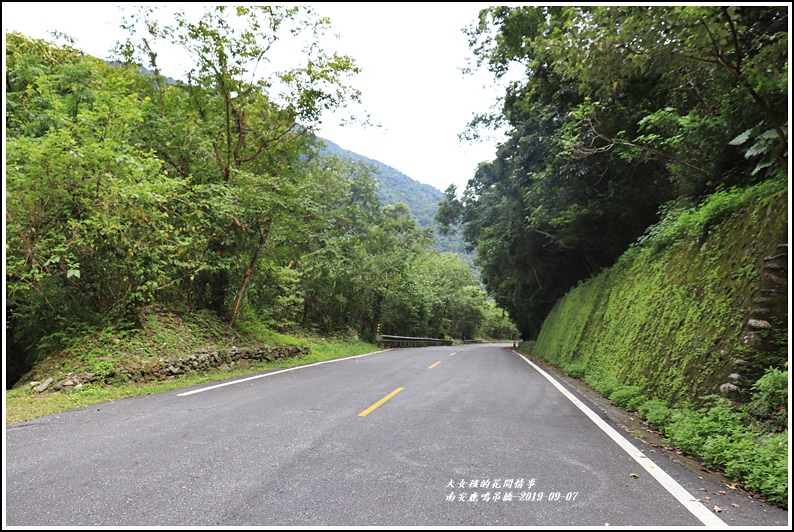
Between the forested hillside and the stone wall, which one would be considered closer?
the forested hillside

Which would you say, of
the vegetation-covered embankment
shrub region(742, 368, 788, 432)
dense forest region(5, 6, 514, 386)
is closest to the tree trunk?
dense forest region(5, 6, 514, 386)

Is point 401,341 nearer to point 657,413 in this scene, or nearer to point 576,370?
point 576,370

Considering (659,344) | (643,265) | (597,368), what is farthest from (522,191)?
(659,344)

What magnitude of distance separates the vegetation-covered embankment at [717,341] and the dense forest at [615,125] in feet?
2.77

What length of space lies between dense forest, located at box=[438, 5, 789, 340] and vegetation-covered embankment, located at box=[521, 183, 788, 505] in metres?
0.85

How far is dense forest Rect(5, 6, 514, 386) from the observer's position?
300 inches

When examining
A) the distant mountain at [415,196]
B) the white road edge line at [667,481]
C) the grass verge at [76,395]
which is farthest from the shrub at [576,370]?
the distant mountain at [415,196]

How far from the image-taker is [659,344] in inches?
271

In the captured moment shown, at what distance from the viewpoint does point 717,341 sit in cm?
534

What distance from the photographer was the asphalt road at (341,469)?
9.07 ft

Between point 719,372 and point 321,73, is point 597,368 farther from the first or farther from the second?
point 321,73

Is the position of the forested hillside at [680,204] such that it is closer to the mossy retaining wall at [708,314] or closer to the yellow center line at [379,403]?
the mossy retaining wall at [708,314]

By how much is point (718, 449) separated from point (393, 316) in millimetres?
30998

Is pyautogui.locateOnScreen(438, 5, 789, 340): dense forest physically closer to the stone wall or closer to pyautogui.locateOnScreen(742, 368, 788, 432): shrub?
pyautogui.locateOnScreen(742, 368, 788, 432): shrub
